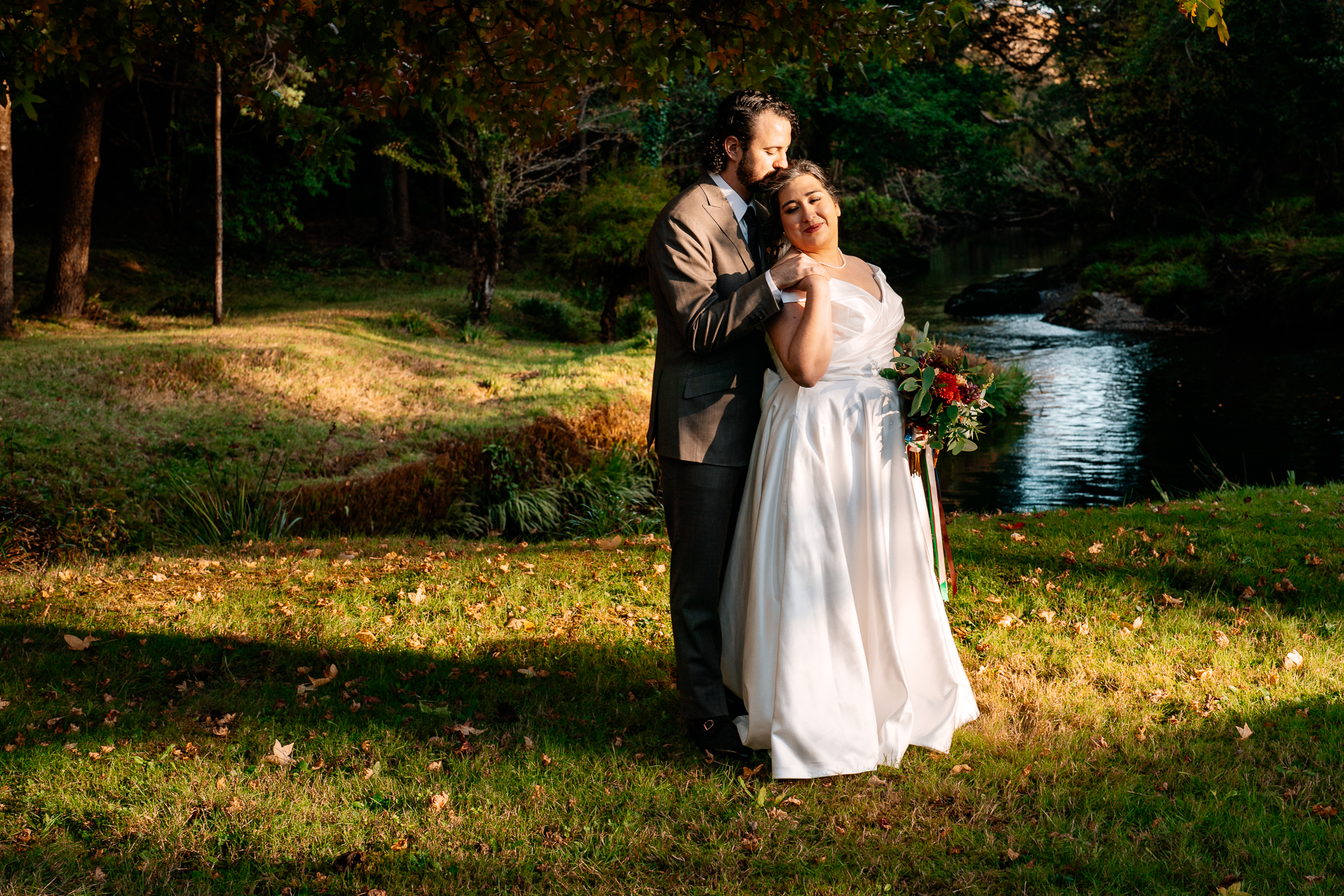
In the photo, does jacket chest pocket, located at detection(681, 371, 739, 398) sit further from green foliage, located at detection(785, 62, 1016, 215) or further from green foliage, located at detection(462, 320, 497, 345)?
green foliage, located at detection(785, 62, 1016, 215)

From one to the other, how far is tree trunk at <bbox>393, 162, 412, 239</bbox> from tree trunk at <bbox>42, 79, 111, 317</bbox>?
1431 centimetres

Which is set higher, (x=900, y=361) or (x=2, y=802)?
(x=900, y=361)

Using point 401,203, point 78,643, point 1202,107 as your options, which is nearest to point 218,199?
point 78,643

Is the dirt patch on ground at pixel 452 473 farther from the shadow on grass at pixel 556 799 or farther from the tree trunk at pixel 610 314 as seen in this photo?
the tree trunk at pixel 610 314

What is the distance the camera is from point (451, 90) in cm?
571

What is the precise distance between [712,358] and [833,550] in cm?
90

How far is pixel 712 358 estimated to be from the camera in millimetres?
4059

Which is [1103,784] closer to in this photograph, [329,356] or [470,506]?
[470,506]

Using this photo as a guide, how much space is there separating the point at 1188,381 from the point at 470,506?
1349cm

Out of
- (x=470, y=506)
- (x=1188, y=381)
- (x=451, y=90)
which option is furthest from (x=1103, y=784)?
(x=1188, y=381)

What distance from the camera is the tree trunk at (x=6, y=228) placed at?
13.9 meters

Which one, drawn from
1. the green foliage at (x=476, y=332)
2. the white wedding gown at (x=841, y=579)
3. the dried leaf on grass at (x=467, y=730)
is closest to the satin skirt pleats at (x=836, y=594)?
the white wedding gown at (x=841, y=579)

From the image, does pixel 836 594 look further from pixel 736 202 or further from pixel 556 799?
pixel 736 202

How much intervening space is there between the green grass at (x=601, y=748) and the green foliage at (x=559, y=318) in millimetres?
14877
